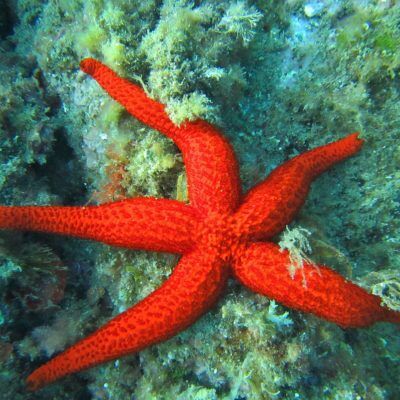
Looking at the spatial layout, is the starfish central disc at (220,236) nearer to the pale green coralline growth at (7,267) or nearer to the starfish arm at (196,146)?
the starfish arm at (196,146)

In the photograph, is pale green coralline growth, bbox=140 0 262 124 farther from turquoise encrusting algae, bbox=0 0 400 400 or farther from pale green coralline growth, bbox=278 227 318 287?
pale green coralline growth, bbox=278 227 318 287

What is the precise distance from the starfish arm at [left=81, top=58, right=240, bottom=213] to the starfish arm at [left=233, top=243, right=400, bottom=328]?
622 mm

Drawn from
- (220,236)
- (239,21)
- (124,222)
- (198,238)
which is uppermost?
(239,21)

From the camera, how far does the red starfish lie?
3.51m

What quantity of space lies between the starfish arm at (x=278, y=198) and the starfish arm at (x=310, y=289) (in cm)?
26

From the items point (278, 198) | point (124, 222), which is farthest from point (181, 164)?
point (278, 198)

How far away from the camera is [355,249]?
5.03 metres

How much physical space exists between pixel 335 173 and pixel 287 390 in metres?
2.78

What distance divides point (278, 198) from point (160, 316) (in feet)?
5.55

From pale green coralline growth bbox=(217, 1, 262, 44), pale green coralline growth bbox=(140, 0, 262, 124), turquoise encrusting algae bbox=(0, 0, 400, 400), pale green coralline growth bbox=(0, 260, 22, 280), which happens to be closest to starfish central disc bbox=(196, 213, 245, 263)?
turquoise encrusting algae bbox=(0, 0, 400, 400)

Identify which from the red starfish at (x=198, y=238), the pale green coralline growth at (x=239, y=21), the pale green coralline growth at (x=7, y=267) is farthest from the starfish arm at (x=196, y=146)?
the pale green coralline growth at (x=7, y=267)

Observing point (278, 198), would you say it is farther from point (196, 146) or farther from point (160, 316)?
point (160, 316)

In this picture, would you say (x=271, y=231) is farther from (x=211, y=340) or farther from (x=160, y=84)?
(x=160, y=84)

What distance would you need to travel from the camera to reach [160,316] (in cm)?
349
